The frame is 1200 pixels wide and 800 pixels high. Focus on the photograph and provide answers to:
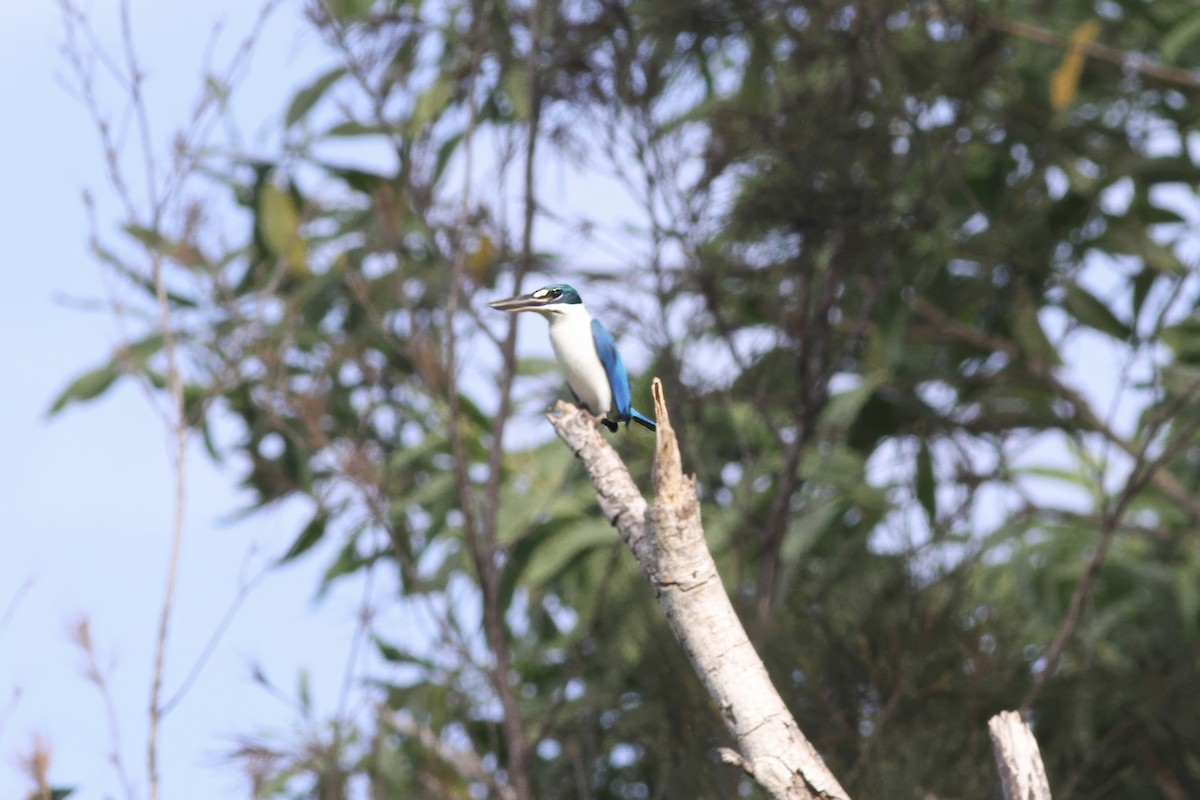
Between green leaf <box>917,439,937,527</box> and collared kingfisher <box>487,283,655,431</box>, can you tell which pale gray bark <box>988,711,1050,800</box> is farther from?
green leaf <box>917,439,937,527</box>

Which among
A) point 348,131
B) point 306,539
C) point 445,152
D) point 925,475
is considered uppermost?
point 348,131

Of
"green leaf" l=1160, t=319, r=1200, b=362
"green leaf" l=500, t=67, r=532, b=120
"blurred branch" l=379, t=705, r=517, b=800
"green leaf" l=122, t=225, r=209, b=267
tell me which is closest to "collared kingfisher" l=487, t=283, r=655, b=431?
"blurred branch" l=379, t=705, r=517, b=800

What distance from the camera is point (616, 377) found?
4.03 meters

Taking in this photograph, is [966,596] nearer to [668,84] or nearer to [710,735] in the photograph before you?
[710,735]

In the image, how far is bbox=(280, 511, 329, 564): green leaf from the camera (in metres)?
8.06

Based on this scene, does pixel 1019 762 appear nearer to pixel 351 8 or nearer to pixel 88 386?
pixel 351 8

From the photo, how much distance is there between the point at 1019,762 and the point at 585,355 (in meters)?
1.46

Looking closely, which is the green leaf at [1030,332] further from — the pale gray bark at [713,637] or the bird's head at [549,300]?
the pale gray bark at [713,637]

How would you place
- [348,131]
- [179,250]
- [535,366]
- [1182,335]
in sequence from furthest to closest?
[1182,335], [535,366], [348,131], [179,250]

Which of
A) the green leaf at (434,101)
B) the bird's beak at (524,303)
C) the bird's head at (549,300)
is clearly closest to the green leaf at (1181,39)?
the green leaf at (434,101)

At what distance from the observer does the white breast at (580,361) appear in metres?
3.94

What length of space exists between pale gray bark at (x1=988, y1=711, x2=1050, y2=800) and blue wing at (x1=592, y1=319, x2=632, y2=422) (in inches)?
52.1

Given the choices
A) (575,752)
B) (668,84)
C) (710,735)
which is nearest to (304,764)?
(575,752)

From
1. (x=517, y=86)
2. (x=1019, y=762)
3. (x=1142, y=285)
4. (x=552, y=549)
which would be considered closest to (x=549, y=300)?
(x=1019, y=762)
